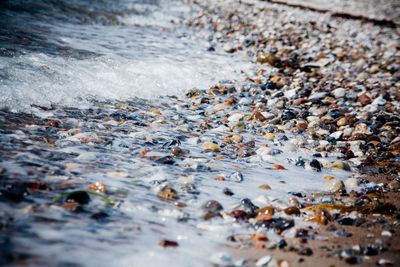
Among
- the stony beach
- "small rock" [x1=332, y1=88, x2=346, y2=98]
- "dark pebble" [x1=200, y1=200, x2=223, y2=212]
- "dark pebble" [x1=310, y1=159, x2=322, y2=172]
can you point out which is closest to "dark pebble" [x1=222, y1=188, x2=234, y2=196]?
the stony beach

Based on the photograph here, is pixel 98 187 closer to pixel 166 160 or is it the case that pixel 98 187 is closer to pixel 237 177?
pixel 166 160

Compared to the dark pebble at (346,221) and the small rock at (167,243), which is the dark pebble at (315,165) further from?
the small rock at (167,243)

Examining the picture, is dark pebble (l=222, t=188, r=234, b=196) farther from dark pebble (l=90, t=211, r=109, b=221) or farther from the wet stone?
dark pebble (l=90, t=211, r=109, b=221)

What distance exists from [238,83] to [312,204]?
3280 millimetres

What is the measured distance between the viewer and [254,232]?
73.1 inches

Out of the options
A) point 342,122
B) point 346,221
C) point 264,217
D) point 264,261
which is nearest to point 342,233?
point 346,221

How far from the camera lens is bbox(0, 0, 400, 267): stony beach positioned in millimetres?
1583

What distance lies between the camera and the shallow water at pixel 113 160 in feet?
5.04

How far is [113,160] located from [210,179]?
868 millimetres

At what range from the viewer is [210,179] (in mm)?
2424

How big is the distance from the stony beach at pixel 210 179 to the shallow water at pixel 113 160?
1 cm

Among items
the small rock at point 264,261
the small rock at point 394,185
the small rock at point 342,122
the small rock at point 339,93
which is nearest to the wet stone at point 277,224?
the small rock at point 264,261

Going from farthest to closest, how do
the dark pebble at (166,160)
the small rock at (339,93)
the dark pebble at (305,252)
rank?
1. the small rock at (339,93)
2. the dark pebble at (166,160)
3. the dark pebble at (305,252)

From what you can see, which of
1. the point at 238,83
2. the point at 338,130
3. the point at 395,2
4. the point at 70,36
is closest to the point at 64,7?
the point at 70,36
